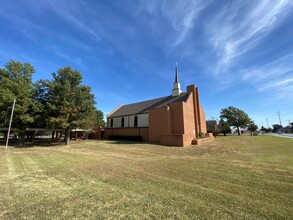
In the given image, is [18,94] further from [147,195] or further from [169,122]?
[147,195]

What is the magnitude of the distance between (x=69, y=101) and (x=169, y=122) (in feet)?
51.6

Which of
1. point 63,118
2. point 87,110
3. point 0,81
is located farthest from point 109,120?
point 0,81

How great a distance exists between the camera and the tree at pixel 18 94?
19969 mm

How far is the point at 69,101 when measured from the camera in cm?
2331

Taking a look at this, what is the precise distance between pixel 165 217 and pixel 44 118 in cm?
2489

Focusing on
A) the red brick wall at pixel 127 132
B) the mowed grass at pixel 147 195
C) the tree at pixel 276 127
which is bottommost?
the mowed grass at pixel 147 195

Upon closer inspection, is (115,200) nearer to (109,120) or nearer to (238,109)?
(109,120)

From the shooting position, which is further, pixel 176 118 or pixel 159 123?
pixel 159 123

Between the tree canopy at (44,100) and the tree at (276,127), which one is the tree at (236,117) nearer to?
the tree canopy at (44,100)

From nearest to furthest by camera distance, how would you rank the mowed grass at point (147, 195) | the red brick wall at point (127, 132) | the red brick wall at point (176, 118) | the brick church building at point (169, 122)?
the mowed grass at point (147, 195) < the brick church building at point (169, 122) < the red brick wall at point (176, 118) < the red brick wall at point (127, 132)

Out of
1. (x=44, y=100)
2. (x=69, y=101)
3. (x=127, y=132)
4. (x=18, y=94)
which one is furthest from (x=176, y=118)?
(x=18, y=94)

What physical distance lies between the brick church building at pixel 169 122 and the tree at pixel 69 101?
10.5 metres

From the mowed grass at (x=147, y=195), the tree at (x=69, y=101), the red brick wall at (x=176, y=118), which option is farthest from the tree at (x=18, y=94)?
the red brick wall at (x=176, y=118)

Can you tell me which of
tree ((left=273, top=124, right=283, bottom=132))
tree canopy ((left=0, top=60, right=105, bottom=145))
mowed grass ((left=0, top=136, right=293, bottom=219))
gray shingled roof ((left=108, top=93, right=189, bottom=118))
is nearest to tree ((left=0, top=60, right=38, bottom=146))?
tree canopy ((left=0, top=60, right=105, bottom=145))
